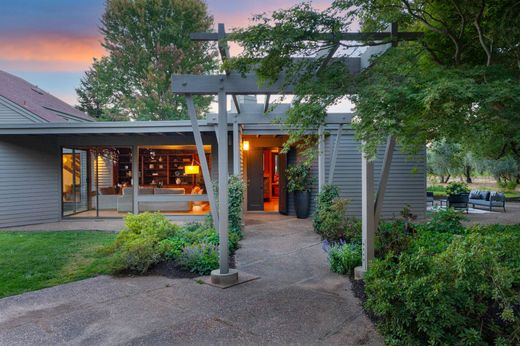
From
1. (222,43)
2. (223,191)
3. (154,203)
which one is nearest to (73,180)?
(154,203)

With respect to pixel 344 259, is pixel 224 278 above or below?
below

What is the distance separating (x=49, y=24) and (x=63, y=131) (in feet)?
19.9

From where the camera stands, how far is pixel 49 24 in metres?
12.6

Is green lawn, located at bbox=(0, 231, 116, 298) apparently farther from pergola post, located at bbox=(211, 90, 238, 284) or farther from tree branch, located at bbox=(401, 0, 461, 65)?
tree branch, located at bbox=(401, 0, 461, 65)

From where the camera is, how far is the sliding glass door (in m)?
11.0

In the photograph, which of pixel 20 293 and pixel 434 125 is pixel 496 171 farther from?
pixel 20 293

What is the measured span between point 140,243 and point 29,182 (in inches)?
268

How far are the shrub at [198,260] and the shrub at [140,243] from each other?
45 centimetres

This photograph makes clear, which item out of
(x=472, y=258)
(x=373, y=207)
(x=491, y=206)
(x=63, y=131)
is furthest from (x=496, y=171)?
(x=63, y=131)

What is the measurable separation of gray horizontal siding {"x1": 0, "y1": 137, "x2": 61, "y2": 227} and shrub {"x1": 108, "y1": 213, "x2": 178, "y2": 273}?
546 cm

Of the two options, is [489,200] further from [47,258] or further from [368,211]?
[47,258]

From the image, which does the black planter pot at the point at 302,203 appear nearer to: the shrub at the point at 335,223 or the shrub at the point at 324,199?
the shrub at the point at 324,199

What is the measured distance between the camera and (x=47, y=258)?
5.91 metres

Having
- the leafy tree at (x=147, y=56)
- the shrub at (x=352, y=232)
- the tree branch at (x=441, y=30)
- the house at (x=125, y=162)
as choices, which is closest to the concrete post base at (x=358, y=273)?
the shrub at (x=352, y=232)
